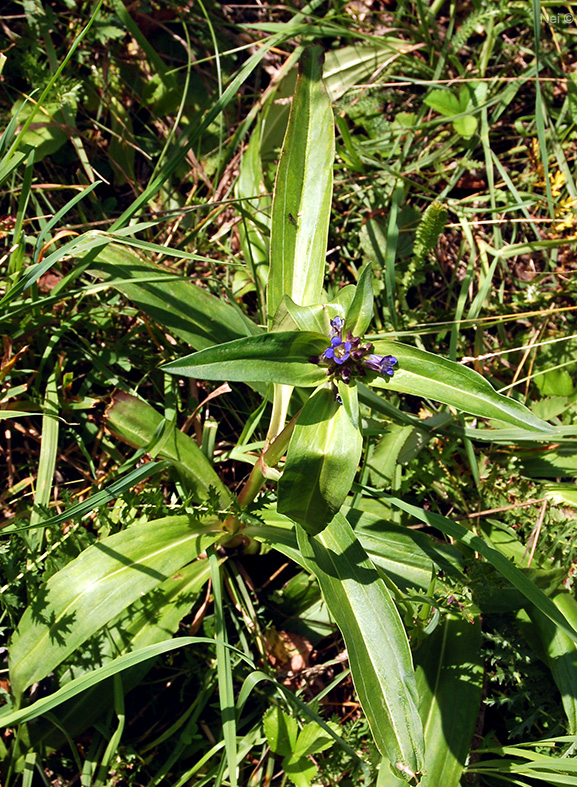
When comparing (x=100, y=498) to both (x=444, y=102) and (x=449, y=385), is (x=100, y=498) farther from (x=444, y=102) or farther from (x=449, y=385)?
(x=444, y=102)

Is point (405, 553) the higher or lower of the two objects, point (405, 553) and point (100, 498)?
the lower

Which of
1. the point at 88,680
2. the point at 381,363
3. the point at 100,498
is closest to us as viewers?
the point at 381,363

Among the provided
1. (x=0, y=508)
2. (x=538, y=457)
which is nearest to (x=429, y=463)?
(x=538, y=457)

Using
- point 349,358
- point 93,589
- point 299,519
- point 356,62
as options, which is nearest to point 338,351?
point 349,358

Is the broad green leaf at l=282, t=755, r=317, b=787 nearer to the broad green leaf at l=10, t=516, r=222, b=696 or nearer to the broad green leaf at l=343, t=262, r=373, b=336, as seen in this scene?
the broad green leaf at l=10, t=516, r=222, b=696

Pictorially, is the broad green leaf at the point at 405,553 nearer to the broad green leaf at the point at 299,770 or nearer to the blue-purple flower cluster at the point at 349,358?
the broad green leaf at the point at 299,770
